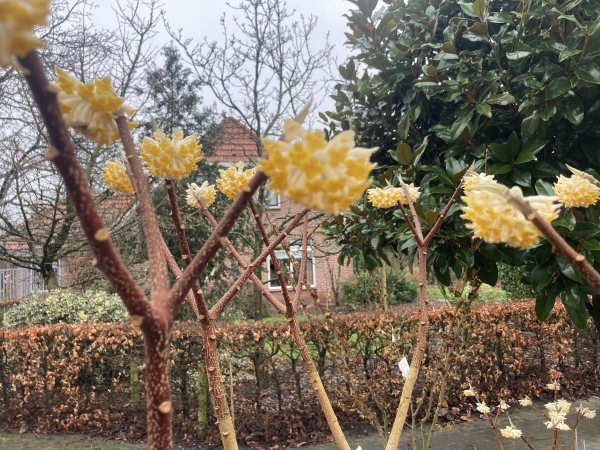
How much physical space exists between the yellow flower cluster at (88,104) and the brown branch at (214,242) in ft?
0.82

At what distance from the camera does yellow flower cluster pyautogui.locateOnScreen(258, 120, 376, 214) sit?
1.63 feet

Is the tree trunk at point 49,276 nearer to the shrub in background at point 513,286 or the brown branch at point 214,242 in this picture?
the brown branch at point 214,242

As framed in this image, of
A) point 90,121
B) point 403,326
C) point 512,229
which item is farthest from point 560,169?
point 403,326

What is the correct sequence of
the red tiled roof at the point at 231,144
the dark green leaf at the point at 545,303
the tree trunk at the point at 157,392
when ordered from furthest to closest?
the red tiled roof at the point at 231,144 < the dark green leaf at the point at 545,303 < the tree trunk at the point at 157,392

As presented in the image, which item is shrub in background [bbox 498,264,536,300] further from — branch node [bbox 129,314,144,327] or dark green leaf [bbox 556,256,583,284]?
branch node [bbox 129,314,144,327]

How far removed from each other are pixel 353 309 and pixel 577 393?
323 inches

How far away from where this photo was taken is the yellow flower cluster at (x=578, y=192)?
3.45 feet

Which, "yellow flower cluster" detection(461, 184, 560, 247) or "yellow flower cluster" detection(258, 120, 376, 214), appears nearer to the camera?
"yellow flower cluster" detection(258, 120, 376, 214)

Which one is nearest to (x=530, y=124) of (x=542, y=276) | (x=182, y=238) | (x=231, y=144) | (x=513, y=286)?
(x=542, y=276)

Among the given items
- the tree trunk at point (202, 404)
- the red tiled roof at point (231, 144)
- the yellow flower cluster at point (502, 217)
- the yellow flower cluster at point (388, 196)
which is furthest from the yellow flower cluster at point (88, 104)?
the red tiled roof at point (231, 144)

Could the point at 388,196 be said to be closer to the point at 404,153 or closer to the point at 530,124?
the point at 404,153

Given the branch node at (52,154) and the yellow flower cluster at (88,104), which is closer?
the branch node at (52,154)

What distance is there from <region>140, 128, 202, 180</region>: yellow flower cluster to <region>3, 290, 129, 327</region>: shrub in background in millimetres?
6662

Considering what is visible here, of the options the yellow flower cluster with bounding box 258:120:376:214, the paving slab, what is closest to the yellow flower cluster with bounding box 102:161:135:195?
the yellow flower cluster with bounding box 258:120:376:214
